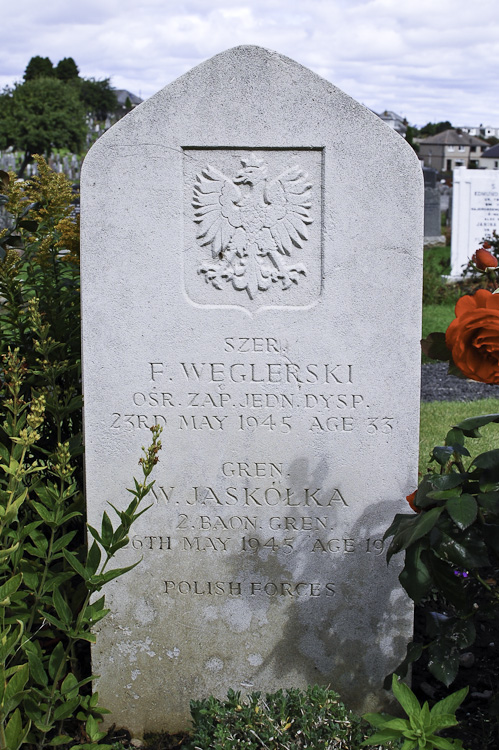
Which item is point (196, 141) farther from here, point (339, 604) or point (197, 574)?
point (339, 604)

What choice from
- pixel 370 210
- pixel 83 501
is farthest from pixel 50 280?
pixel 370 210

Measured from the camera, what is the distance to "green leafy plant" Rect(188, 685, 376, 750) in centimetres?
Answer: 233

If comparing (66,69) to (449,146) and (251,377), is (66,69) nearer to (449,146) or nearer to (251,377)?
(449,146)

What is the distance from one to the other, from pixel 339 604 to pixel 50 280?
6.16ft

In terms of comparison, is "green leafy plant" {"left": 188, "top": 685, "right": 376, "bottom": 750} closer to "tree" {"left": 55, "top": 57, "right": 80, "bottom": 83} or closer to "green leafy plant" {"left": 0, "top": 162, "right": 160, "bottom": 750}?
"green leafy plant" {"left": 0, "top": 162, "right": 160, "bottom": 750}

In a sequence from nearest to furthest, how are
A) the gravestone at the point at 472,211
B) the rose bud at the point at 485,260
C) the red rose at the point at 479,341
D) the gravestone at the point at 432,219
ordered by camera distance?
the red rose at the point at 479,341 → the rose bud at the point at 485,260 → the gravestone at the point at 472,211 → the gravestone at the point at 432,219

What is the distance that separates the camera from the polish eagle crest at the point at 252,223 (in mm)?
2701

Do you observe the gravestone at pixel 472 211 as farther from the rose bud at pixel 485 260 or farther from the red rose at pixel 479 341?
the red rose at pixel 479 341

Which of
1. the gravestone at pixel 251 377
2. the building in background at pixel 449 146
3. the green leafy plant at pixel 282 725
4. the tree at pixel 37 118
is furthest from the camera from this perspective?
the building in background at pixel 449 146

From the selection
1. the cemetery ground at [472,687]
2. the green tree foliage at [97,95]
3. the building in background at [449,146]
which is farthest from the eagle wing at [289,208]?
the building in background at [449,146]

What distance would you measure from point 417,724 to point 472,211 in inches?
513

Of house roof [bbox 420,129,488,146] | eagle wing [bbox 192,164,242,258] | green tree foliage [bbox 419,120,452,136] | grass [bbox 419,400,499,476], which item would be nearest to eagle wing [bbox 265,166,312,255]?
eagle wing [bbox 192,164,242,258]

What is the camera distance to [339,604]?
2.89m

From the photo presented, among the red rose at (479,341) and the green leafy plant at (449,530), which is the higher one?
the red rose at (479,341)
